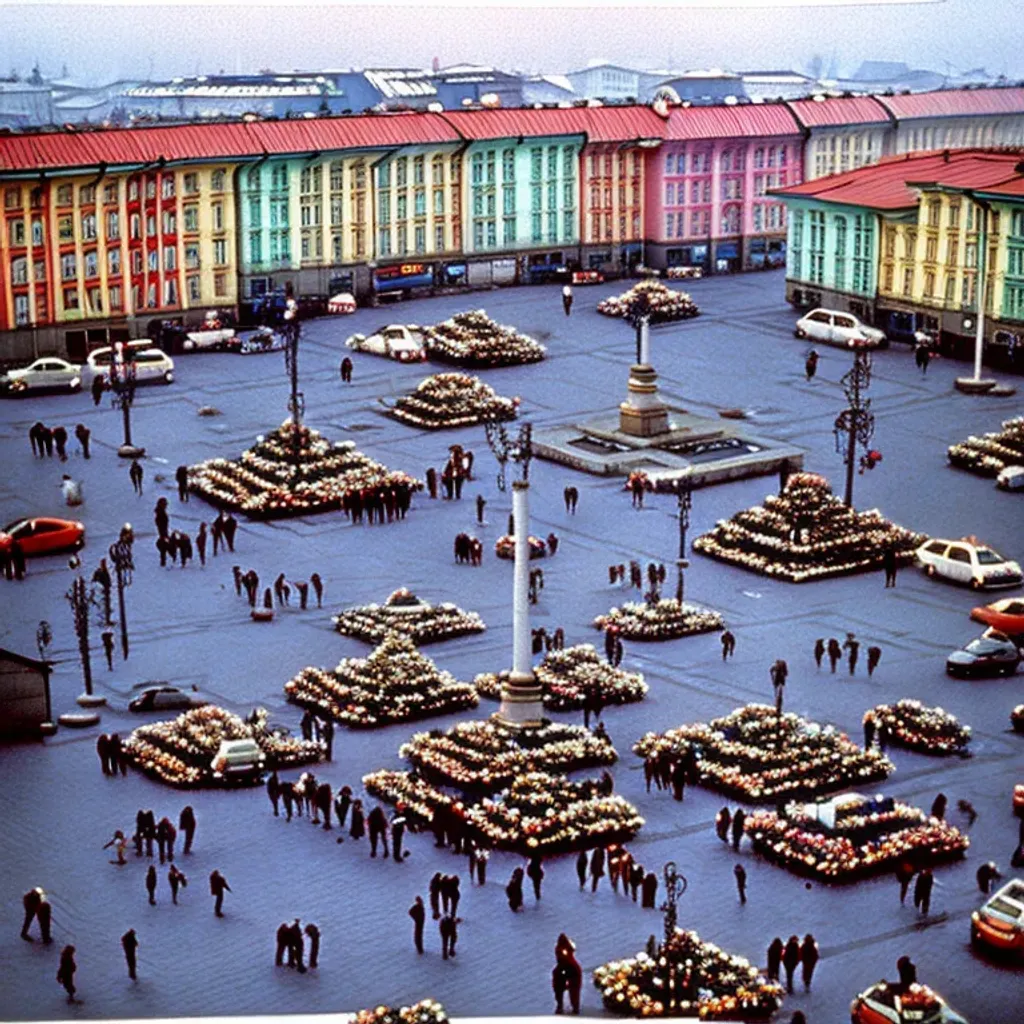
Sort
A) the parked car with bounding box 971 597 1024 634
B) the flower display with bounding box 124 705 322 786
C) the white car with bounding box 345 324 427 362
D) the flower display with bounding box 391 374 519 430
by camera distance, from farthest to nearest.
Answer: the white car with bounding box 345 324 427 362 < the flower display with bounding box 391 374 519 430 < the parked car with bounding box 971 597 1024 634 < the flower display with bounding box 124 705 322 786

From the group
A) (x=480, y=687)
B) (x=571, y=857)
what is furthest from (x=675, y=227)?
(x=571, y=857)

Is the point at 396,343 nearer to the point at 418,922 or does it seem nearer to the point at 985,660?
the point at 985,660

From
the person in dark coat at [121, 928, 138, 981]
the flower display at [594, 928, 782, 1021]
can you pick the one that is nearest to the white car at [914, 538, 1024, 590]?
the flower display at [594, 928, 782, 1021]

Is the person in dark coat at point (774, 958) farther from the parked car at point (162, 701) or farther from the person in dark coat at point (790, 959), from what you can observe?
the parked car at point (162, 701)

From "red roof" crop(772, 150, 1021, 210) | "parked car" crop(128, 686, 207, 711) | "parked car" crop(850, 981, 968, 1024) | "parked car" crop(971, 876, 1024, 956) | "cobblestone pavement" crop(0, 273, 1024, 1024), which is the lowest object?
"cobblestone pavement" crop(0, 273, 1024, 1024)

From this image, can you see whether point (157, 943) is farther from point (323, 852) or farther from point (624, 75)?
point (624, 75)

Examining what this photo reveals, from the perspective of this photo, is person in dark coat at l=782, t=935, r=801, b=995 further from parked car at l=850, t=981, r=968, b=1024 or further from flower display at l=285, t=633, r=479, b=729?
flower display at l=285, t=633, r=479, b=729

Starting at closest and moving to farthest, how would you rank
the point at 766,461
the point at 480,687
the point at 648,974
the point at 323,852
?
the point at 648,974, the point at 323,852, the point at 480,687, the point at 766,461
